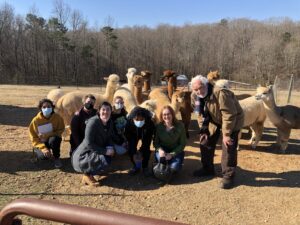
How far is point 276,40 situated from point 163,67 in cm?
1670

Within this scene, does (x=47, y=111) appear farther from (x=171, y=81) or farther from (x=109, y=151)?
(x=171, y=81)

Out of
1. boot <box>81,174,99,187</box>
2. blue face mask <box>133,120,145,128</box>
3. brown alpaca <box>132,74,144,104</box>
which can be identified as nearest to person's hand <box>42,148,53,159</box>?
boot <box>81,174,99,187</box>

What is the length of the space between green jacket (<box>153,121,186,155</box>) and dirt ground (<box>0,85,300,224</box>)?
472 millimetres

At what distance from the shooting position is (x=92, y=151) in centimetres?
518

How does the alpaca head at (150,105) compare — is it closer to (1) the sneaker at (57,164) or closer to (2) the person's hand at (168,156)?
(2) the person's hand at (168,156)

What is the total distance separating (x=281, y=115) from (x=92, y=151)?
12.4ft

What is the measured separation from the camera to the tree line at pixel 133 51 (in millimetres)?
46375

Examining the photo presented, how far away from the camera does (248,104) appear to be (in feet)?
22.7

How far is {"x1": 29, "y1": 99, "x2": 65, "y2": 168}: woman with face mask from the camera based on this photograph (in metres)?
5.77

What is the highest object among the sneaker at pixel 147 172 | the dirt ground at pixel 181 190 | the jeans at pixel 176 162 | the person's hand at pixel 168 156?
the person's hand at pixel 168 156

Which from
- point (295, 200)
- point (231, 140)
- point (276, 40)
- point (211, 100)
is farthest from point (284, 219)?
point (276, 40)

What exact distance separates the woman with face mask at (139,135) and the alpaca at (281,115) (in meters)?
2.43

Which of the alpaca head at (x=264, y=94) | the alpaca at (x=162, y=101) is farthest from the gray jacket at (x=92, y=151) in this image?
the alpaca head at (x=264, y=94)

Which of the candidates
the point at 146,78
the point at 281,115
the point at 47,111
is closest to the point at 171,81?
the point at 146,78
